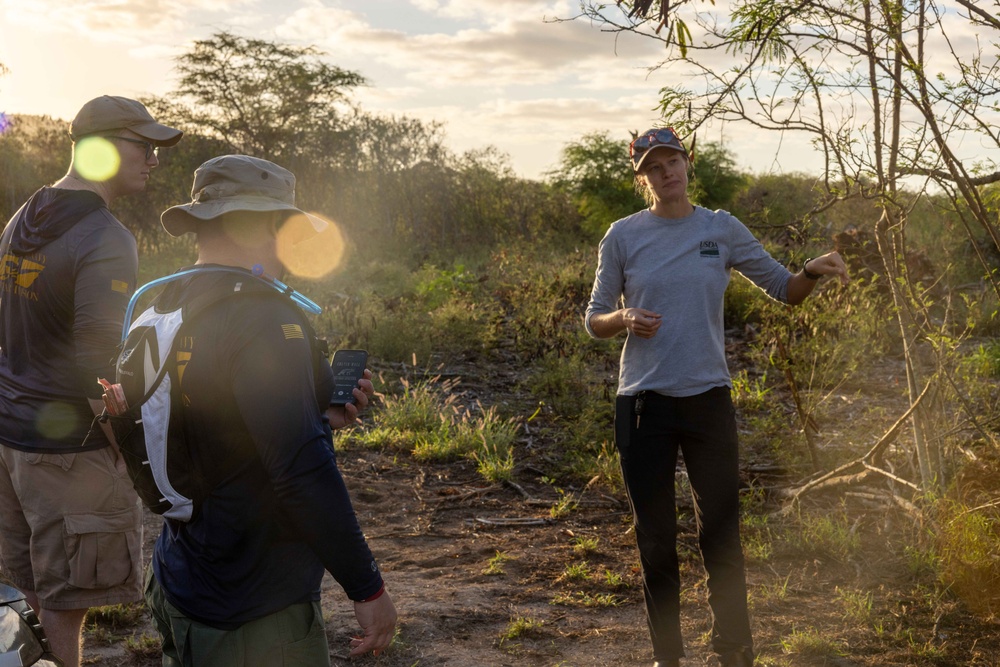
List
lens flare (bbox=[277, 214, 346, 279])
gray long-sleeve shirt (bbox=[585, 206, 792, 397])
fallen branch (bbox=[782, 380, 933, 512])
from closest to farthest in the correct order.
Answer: lens flare (bbox=[277, 214, 346, 279])
gray long-sleeve shirt (bbox=[585, 206, 792, 397])
fallen branch (bbox=[782, 380, 933, 512])

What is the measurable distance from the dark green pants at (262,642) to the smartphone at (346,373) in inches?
19.8

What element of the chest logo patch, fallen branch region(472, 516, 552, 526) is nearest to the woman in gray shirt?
→ the chest logo patch

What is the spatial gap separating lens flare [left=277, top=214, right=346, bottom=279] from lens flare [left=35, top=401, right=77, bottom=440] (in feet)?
4.07

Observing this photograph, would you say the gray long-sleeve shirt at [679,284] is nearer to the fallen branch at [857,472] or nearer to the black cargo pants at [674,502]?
the black cargo pants at [674,502]

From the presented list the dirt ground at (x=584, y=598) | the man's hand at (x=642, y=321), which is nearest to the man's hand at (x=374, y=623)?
the man's hand at (x=642, y=321)

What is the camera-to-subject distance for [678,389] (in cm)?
323

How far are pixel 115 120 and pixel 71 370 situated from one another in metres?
0.78

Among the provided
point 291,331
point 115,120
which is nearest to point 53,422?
point 115,120

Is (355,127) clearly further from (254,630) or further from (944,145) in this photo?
(254,630)

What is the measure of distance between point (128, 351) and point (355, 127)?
72.5 feet

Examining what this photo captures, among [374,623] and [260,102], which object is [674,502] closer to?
[374,623]

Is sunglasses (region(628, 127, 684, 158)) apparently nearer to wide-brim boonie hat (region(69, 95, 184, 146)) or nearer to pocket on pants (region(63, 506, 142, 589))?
wide-brim boonie hat (region(69, 95, 184, 146))

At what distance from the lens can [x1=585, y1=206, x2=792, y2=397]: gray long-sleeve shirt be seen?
325cm

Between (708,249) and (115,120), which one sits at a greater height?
(115,120)
